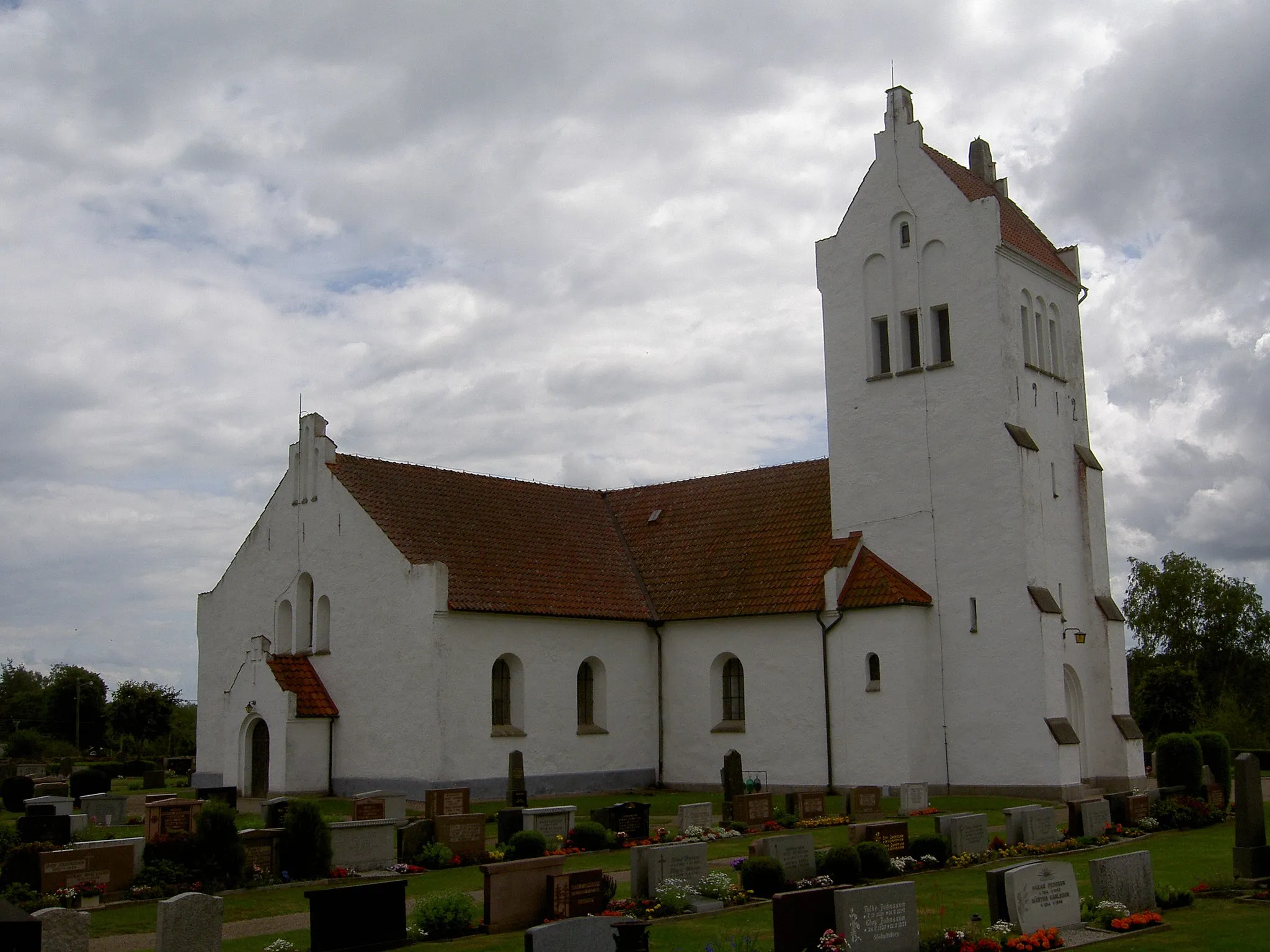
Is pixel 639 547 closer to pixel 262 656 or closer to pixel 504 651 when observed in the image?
pixel 504 651

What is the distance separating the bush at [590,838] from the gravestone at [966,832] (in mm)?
5462

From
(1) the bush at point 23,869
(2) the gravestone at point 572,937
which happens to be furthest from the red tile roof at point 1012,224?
(1) the bush at point 23,869

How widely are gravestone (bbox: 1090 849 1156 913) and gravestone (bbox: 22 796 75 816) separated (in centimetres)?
1792

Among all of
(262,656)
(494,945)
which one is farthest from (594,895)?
(262,656)

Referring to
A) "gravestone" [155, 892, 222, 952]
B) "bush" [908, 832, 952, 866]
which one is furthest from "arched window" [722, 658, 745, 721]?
"gravestone" [155, 892, 222, 952]

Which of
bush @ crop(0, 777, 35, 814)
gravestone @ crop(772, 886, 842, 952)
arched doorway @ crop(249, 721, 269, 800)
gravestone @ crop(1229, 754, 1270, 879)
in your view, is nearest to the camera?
gravestone @ crop(772, 886, 842, 952)

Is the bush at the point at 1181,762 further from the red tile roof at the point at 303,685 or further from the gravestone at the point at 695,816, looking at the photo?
the red tile roof at the point at 303,685

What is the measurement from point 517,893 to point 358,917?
74.7 inches

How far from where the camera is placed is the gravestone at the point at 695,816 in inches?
875

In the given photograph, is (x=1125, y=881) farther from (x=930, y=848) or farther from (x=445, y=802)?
(x=445, y=802)

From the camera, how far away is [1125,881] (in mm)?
14125

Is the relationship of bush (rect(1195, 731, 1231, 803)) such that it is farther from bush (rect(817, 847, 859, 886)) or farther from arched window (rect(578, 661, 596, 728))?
arched window (rect(578, 661, 596, 728))

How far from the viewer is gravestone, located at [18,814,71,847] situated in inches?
802

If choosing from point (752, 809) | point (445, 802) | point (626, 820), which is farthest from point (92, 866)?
point (752, 809)
